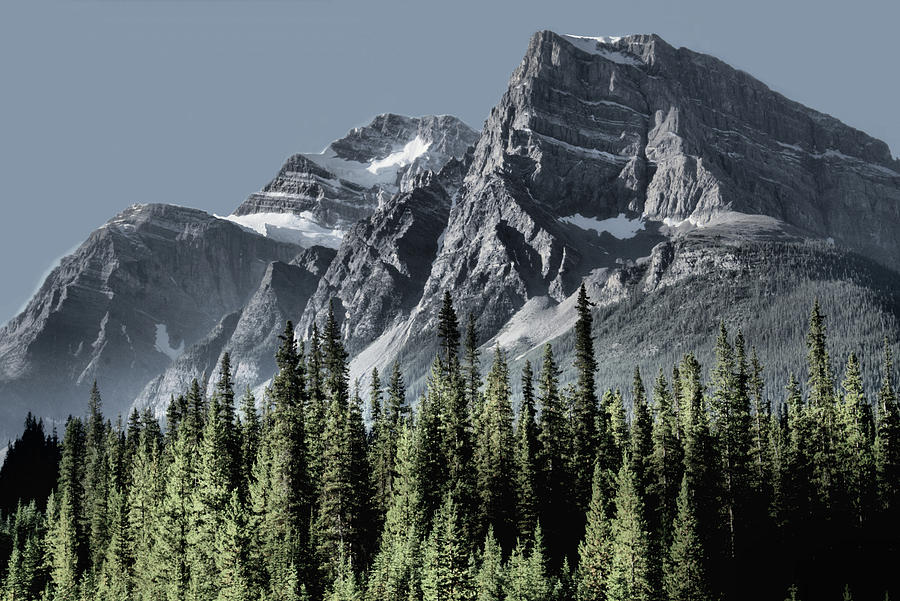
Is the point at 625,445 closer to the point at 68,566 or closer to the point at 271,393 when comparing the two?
the point at 271,393

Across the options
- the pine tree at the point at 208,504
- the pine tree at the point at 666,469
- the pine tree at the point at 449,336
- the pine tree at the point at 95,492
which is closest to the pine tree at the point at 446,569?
the pine tree at the point at 208,504

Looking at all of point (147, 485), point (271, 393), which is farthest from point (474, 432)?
point (147, 485)

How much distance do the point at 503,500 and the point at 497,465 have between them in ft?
10.1

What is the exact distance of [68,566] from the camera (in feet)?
337

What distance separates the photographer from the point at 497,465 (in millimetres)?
85375

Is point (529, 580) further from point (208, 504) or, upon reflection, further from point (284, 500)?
point (208, 504)

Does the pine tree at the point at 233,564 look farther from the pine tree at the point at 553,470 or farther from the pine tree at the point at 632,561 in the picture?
the pine tree at the point at 632,561

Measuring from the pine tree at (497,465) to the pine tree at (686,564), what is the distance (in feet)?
46.9

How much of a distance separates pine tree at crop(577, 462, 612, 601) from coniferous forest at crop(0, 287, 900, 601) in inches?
5.9

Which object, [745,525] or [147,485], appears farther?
[147,485]

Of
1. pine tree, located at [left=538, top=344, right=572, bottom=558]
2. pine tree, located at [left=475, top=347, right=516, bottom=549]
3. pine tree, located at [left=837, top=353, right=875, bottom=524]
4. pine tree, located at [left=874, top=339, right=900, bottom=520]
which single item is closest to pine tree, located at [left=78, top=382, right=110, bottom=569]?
pine tree, located at [left=475, top=347, right=516, bottom=549]

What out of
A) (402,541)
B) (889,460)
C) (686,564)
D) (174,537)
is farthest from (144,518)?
(889,460)

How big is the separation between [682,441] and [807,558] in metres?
16.0

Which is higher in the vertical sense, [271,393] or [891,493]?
[271,393]
